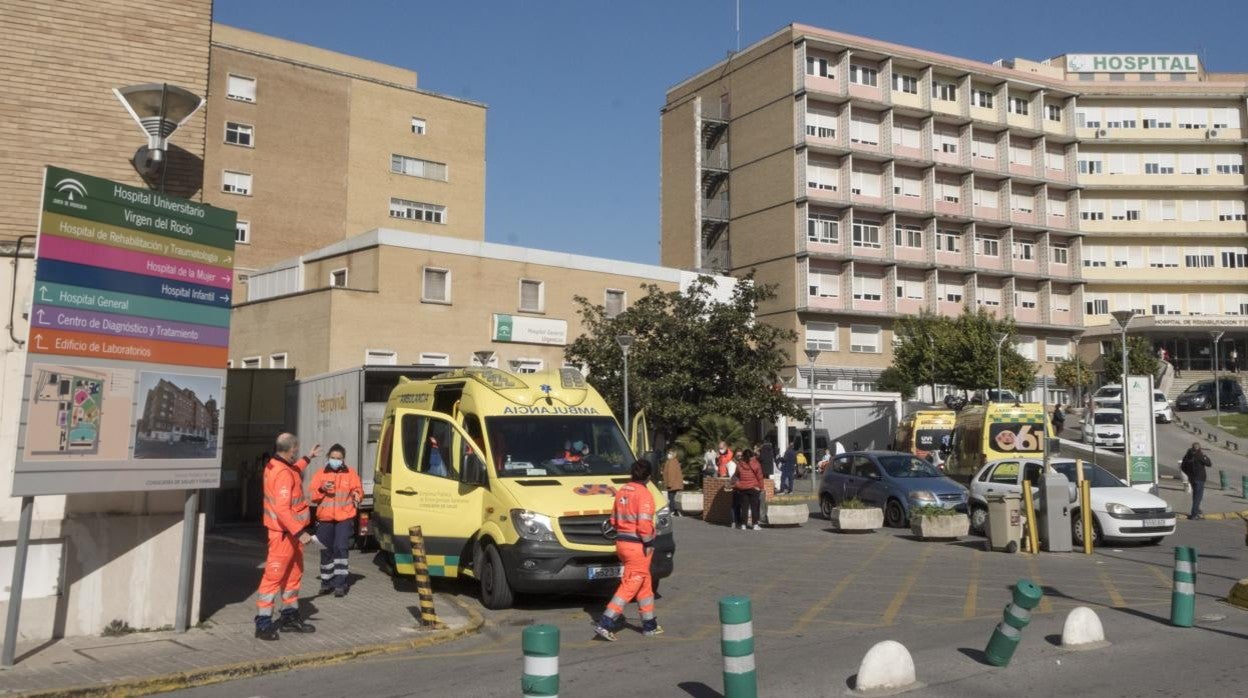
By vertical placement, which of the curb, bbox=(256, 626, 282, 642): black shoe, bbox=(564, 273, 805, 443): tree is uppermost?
bbox=(564, 273, 805, 443): tree

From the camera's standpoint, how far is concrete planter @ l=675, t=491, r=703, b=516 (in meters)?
25.0

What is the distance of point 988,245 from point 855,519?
5158 centimetres

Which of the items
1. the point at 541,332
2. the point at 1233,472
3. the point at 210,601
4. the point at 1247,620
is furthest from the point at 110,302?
the point at 1233,472

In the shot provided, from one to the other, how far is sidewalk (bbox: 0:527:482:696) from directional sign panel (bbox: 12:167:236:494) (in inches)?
54.4

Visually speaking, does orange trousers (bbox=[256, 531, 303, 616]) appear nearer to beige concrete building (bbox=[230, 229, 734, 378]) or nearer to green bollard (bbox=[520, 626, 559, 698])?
green bollard (bbox=[520, 626, 559, 698])

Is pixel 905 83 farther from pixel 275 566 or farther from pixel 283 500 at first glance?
pixel 275 566

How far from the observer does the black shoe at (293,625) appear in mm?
10008

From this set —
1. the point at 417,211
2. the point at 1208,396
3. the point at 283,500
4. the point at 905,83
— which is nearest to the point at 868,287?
the point at 905,83

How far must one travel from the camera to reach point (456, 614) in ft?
36.9

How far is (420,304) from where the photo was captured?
109 ft

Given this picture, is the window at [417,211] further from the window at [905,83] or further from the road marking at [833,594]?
the road marking at [833,594]

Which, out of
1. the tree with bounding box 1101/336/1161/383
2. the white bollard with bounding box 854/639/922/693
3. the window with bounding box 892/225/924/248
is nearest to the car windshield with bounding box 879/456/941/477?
the white bollard with bounding box 854/639/922/693

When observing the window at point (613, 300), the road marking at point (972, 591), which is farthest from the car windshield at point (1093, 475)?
the window at point (613, 300)

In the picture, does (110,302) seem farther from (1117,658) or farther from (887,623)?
(1117,658)
